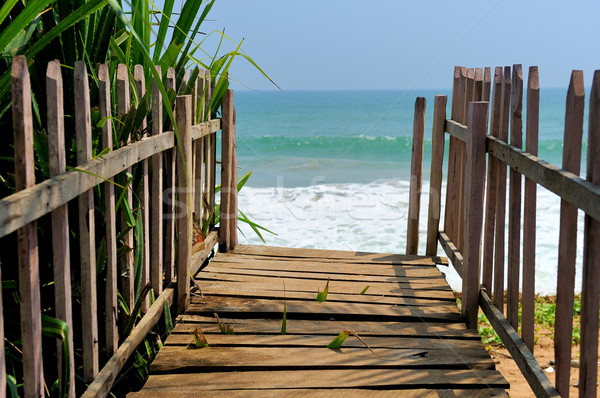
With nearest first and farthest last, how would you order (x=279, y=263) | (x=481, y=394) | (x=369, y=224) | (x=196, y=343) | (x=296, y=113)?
1. (x=481, y=394)
2. (x=196, y=343)
3. (x=279, y=263)
4. (x=369, y=224)
5. (x=296, y=113)

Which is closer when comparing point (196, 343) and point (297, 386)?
point (297, 386)

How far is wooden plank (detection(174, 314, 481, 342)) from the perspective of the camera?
3.23 m

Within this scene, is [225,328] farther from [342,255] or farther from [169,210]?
[342,255]

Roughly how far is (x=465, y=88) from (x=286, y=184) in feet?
40.9

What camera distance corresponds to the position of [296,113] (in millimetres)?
45281

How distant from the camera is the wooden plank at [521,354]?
242 cm

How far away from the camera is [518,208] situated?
2.97 meters

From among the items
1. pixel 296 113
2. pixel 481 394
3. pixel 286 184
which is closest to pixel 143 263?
pixel 481 394

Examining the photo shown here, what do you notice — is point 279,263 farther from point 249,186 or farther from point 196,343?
→ point 249,186

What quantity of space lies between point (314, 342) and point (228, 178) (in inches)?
78.4

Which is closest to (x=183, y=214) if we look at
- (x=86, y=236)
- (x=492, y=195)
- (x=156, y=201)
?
(x=156, y=201)

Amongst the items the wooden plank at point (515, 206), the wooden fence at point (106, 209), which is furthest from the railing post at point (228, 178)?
the wooden plank at point (515, 206)

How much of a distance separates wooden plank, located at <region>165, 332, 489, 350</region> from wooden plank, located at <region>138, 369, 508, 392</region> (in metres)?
0.29

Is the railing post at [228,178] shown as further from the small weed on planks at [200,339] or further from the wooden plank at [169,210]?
the small weed on planks at [200,339]
